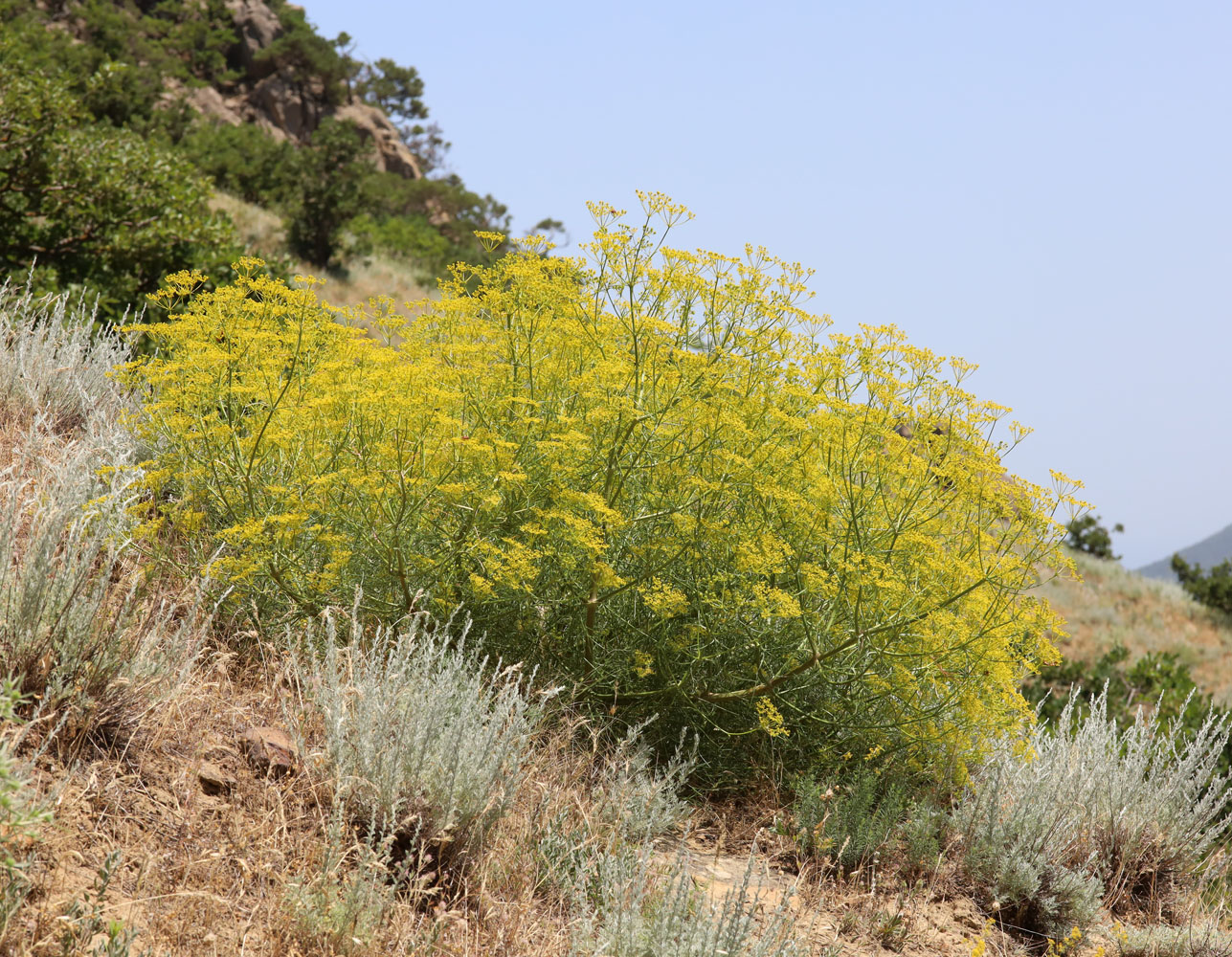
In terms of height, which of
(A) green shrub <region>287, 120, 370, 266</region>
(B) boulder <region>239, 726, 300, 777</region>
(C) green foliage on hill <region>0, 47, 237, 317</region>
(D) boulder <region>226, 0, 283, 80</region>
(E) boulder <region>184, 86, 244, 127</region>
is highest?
(D) boulder <region>226, 0, 283, 80</region>

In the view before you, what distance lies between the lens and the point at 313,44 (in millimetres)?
34562

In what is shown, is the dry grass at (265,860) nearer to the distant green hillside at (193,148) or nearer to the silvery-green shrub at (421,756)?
the silvery-green shrub at (421,756)

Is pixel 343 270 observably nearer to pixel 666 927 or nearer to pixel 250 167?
pixel 250 167

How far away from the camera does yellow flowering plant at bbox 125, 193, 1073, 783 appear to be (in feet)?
10.9

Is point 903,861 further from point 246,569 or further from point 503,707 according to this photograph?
Answer: point 246,569

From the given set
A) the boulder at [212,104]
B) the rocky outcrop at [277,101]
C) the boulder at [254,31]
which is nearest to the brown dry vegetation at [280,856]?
the boulder at [212,104]

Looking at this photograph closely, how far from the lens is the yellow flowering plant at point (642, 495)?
332 centimetres

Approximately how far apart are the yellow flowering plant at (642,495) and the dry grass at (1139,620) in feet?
39.0

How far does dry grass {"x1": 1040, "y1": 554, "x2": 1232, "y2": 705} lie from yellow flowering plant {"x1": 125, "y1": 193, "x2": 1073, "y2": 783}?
468 inches

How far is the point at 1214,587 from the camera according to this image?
17312 millimetres

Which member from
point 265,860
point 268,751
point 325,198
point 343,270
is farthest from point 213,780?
point 343,270

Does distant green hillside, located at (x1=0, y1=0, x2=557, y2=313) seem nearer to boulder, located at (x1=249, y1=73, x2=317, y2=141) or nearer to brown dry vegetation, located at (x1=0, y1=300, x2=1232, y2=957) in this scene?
boulder, located at (x1=249, y1=73, x2=317, y2=141)

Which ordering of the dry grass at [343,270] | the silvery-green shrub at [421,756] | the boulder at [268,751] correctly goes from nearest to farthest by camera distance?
the silvery-green shrub at [421,756]
the boulder at [268,751]
the dry grass at [343,270]

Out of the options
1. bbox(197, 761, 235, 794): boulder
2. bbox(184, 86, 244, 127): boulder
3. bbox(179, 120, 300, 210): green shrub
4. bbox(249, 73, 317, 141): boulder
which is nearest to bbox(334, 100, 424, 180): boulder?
bbox(249, 73, 317, 141): boulder
